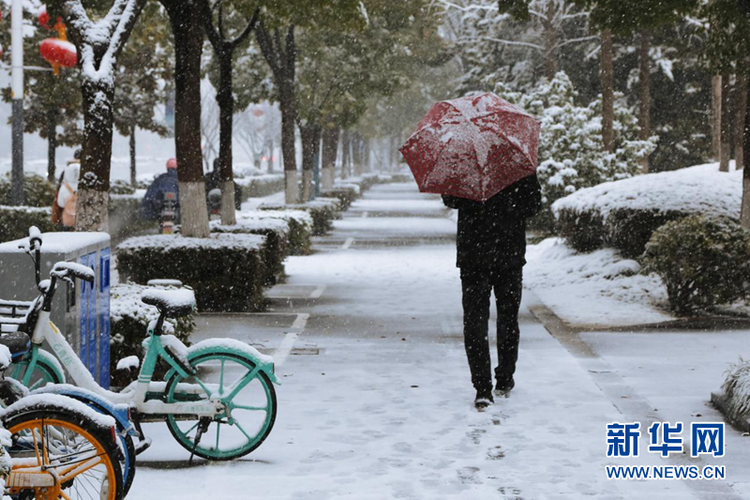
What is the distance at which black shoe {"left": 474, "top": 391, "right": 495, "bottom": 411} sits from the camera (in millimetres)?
7699

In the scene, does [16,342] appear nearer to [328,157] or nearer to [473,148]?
[473,148]

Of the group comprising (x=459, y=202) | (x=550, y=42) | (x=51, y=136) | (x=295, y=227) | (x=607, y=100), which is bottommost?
(x=295, y=227)

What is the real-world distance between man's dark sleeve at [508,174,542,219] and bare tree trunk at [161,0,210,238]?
6.97 meters

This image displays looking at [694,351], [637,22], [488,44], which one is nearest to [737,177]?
[637,22]

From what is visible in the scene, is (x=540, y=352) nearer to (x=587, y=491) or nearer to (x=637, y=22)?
(x=587, y=491)

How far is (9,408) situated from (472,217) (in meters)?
3.89

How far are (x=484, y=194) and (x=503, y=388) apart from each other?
1.57 meters

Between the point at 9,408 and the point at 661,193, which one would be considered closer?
the point at 9,408

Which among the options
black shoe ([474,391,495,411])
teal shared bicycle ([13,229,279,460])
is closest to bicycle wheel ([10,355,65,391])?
teal shared bicycle ([13,229,279,460])

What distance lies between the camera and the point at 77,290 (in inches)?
264

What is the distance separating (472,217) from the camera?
7688 millimetres

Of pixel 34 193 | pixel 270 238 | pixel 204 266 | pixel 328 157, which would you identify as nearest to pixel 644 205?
pixel 270 238

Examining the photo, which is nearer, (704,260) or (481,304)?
(481,304)

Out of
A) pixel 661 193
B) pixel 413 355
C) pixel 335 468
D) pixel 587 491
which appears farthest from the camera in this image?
pixel 661 193
